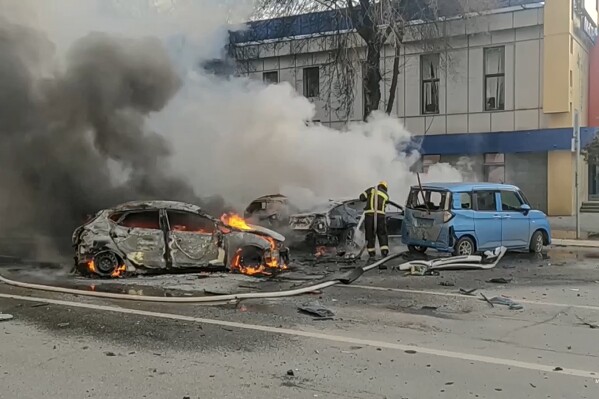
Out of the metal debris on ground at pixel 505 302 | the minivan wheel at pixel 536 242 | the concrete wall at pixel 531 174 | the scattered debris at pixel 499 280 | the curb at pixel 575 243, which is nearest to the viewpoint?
the metal debris on ground at pixel 505 302

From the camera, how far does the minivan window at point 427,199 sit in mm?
12523

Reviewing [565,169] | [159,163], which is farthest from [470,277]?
[565,169]

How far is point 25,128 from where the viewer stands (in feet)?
48.9

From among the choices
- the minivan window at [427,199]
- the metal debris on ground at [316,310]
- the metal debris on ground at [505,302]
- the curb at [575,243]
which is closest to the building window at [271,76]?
the curb at [575,243]

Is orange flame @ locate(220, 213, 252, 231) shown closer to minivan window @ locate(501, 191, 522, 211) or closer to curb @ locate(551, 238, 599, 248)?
minivan window @ locate(501, 191, 522, 211)

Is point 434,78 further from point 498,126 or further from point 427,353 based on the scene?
point 427,353

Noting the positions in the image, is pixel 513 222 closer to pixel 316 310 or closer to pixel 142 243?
pixel 316 310

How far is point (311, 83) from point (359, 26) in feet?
25.7

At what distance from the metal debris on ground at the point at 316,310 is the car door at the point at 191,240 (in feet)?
9.95

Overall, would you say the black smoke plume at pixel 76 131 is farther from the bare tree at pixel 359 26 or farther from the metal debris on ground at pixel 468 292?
the metal debris on ground at pixel 468 292

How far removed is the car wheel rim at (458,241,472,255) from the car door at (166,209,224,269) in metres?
4.93

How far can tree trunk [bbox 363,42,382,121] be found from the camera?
773 inches

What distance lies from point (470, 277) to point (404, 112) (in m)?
15.6

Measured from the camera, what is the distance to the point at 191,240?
10547 millimetres
